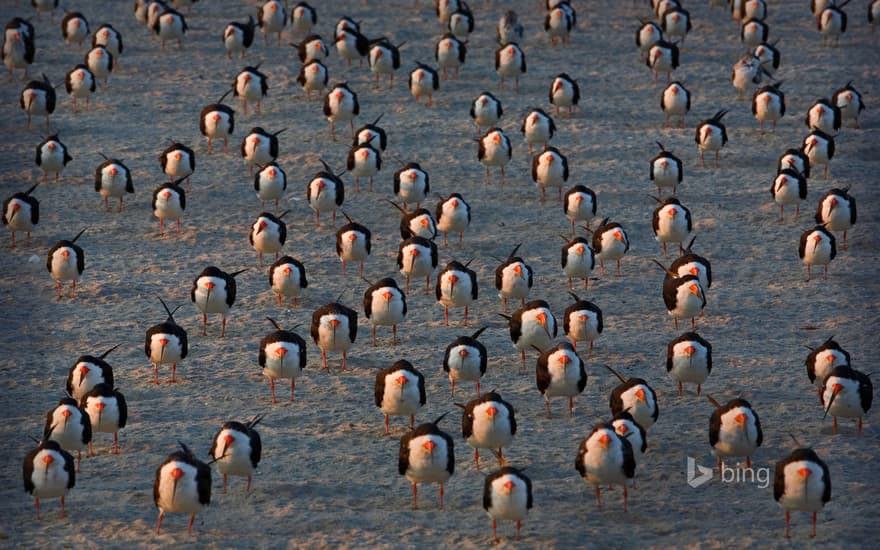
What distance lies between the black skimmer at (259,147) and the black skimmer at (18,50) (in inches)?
302

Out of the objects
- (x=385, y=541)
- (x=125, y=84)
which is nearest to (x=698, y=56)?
(x=125, y=84)

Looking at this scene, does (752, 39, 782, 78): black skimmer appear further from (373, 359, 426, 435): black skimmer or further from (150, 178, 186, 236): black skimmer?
(373, 359, 426, 435): black skimmer

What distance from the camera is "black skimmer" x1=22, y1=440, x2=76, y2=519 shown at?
18.5 metres

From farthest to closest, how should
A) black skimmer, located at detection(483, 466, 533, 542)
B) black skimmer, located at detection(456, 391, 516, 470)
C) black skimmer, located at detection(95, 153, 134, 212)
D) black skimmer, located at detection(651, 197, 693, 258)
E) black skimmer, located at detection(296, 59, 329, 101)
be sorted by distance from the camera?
black skimmer, located at detection(296, 59, 329, 101)
black skimmer, located at detection(95, 153, 134, 212)
black skimmer, located at detection(651, 197, 693, 258)
black skimmer, located at detection(456, 391, 516, 470)
black skimmer, located at detection(483, 466, 533, 542)

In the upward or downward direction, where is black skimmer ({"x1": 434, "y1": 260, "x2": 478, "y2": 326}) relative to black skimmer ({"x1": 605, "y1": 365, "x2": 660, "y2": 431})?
upward

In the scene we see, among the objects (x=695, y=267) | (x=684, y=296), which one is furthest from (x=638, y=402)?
(x=695, y=267)

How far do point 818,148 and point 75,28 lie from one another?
1692cm

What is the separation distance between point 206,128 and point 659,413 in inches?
516

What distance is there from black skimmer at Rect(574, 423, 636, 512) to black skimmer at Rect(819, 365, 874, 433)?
3097mm

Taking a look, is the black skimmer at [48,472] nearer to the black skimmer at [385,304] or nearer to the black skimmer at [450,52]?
the black skimmer at [385,304]

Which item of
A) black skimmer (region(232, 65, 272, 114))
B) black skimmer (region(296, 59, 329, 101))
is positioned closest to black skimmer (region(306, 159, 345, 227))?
black skimmer (region(232, 65, 272, 114))

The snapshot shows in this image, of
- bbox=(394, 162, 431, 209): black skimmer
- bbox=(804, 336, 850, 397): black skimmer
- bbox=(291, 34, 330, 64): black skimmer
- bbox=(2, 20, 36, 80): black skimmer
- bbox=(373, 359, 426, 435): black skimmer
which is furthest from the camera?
bbox=(291, 34, 330, 64): black skimmer

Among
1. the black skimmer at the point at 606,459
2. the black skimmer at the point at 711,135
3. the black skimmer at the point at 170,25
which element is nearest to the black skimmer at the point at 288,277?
the black skimmer at the point at 606,459

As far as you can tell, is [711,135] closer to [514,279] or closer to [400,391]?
[514,279]
